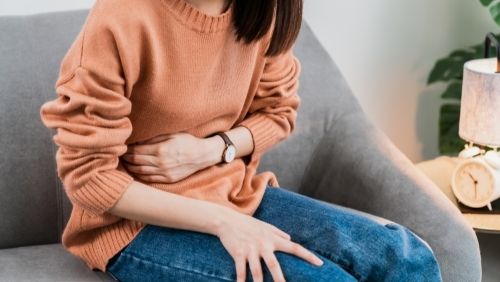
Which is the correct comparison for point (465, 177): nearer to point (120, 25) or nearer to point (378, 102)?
point (378, 102)

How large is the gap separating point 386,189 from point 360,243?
0.31 m

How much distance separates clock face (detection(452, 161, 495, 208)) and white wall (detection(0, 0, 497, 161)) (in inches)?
21.4

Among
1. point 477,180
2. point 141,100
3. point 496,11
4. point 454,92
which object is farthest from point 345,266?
point 454,92

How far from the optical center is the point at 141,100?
1.25 m

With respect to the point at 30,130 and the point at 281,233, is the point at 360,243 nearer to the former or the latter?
the point at 281,233

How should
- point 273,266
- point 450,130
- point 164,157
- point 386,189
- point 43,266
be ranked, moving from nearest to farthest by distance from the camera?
1. point 273,266
2. point 164,157
3. point 43,266
4. point 386,189
5. point 450,130

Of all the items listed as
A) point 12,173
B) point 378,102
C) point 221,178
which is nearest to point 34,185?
point 12,173

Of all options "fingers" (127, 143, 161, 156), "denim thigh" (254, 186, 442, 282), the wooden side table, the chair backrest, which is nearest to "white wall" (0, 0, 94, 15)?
the chair backrest

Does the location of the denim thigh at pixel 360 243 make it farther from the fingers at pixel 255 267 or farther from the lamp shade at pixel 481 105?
the lamp shade at pixel 481 105

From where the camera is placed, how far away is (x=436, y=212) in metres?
1.45

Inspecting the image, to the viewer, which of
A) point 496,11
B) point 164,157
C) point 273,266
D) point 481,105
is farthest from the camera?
point 496,11

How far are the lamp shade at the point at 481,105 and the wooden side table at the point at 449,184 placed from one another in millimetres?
115

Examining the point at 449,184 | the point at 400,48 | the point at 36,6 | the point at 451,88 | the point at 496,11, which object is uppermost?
the point at 36,6

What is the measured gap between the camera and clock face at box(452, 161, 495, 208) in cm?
179
